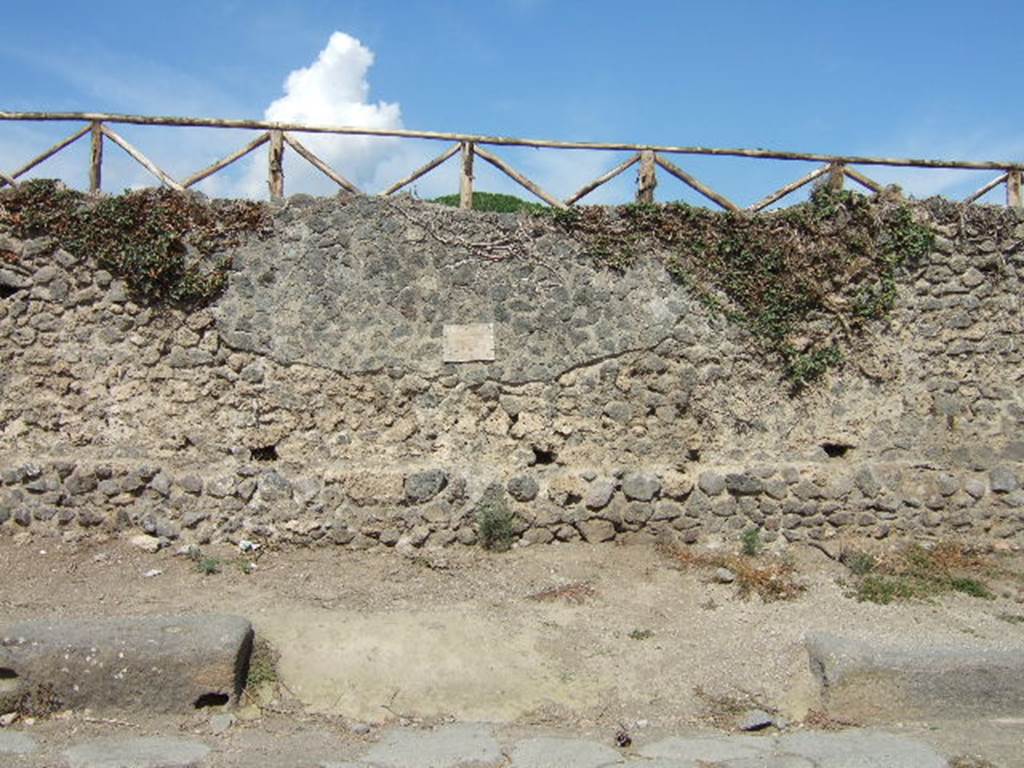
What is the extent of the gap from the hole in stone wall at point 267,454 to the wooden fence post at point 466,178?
2.70 metres

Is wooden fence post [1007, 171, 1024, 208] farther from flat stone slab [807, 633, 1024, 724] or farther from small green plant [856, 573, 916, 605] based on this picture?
flat stone slab [807, 633, 1024, 724]

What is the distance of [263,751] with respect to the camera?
5348 millimetres

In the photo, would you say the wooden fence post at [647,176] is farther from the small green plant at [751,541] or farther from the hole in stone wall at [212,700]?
the hole in stone wall at [212,700]

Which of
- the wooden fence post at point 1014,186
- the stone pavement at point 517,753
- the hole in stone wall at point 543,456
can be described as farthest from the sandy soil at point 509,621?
the wooden fence post at point 1014,186

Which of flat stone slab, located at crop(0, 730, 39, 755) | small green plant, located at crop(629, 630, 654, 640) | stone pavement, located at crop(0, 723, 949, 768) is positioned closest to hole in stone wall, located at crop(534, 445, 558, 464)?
small green plant, located at crop(629, 630, 654, 640)

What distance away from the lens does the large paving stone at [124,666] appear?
18.6 feet

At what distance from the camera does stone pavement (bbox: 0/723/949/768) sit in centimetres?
513

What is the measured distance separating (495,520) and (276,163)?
3.67m

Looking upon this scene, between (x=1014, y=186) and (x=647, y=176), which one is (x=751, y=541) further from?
(x=1014, y=186)

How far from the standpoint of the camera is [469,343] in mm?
8562

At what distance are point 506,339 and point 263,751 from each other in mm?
4250

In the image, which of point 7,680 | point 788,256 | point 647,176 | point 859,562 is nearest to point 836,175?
point 788,256

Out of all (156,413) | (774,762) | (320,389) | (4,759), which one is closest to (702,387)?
(320,389)

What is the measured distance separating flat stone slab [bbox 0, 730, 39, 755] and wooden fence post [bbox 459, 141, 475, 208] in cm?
536
